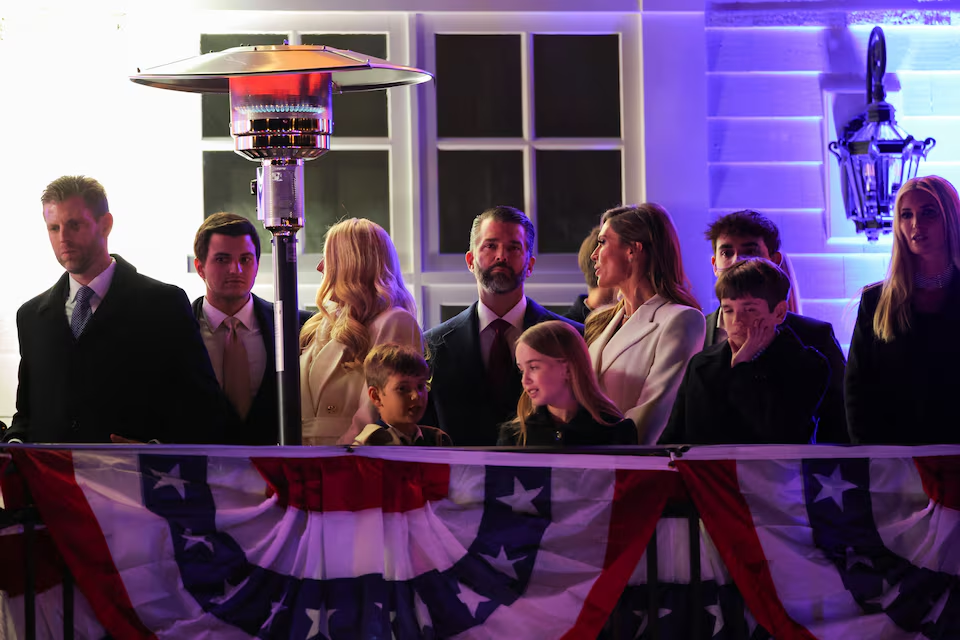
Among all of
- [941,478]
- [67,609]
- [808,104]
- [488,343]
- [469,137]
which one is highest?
[808,104]

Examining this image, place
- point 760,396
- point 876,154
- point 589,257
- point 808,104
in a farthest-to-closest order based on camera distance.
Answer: point 808,104 → point 876,154 → point 589,257 → point 760,396

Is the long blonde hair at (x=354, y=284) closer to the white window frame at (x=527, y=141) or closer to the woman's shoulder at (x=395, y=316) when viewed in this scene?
the woman's shoulder at (x=395, y=316)

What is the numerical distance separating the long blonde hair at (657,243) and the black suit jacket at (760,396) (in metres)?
0.43

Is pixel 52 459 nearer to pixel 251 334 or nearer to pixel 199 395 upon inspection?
pixel 199 395

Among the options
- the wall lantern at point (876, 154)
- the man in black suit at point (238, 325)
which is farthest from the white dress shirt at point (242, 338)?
the wall lantern at point (876, 154)

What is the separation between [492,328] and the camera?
141 inches

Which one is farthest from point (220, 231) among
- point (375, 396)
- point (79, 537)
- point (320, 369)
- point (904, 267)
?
point (904, 267)

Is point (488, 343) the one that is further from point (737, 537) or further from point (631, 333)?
point (737, 537)

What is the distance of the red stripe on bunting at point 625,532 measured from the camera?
93.7 inches

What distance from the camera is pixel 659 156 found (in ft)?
15.4

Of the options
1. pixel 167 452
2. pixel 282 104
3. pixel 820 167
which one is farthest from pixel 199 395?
pixel 820 167

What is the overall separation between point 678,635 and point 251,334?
167 centimetres

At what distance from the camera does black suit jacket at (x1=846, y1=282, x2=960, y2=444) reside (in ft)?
10.2

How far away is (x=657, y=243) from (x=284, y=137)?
4.26 feet
